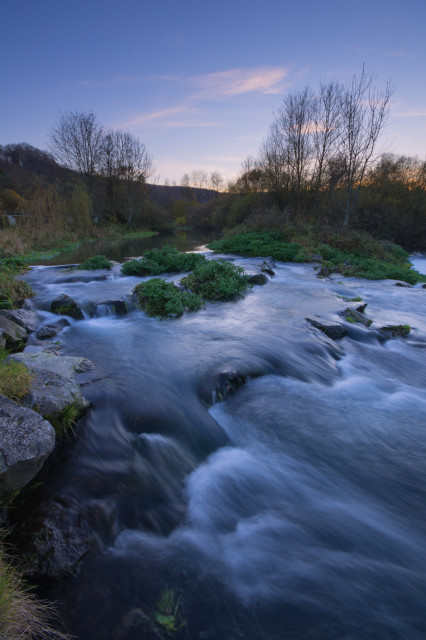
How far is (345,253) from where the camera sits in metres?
18.1

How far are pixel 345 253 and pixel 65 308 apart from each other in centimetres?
1495

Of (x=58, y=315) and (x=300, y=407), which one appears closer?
(x=300, y=407)

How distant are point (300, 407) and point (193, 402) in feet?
5.51

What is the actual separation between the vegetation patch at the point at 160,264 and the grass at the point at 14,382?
9.91 m

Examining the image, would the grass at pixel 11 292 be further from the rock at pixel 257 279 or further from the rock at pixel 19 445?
the rock at pixel 257 279

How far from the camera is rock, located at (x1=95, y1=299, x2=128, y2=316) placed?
9.05 metres

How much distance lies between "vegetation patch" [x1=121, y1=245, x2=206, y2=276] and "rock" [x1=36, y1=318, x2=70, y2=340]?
5760mm

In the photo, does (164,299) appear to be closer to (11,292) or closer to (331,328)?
(11,292)

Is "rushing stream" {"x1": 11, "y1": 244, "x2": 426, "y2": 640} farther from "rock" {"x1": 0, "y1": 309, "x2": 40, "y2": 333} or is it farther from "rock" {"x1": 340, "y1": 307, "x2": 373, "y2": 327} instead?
"rock" {"x1": 340, "y1": 307, "x2": 373, "y2": 327}

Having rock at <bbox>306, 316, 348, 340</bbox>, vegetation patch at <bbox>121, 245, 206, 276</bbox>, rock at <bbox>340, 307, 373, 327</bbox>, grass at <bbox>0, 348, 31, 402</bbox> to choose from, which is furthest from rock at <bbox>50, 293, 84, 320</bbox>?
rock at <bbox>340, 307, 373, 327</bbox>

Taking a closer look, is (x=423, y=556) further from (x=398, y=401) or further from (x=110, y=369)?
(x=110, y=369)

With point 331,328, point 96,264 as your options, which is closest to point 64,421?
point 331,328

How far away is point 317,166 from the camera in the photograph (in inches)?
1053

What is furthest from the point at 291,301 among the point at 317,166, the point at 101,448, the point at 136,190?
the point at 136,190
